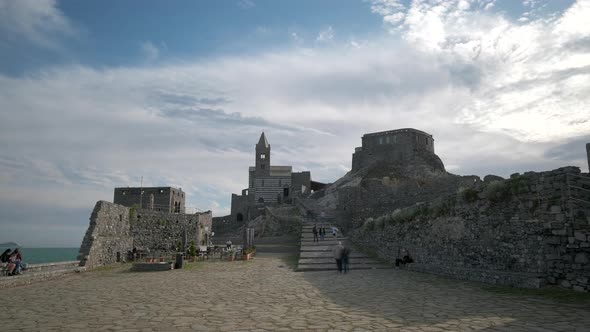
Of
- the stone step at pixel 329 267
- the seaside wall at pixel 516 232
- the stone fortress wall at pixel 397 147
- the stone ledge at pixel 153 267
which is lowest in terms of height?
the stone ledge at pixel 153 267

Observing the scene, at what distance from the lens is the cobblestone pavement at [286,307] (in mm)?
6898

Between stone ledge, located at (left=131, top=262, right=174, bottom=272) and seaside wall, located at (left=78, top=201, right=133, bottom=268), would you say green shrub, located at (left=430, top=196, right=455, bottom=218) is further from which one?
seaside wall, located at (left=78, top=201, right=133, bottom=268)

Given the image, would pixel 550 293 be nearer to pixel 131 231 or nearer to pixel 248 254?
pixel 248 254

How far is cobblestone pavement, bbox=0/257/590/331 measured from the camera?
690 centimetres

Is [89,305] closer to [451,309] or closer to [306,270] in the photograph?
[451,309]

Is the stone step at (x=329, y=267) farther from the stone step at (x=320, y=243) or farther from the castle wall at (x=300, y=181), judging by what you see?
the castle wall at (x=300, y=181)

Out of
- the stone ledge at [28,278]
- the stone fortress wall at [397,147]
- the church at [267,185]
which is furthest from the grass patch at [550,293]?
the church at [267,185]

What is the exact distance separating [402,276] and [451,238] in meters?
2.36

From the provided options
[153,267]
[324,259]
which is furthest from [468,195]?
[153,267]

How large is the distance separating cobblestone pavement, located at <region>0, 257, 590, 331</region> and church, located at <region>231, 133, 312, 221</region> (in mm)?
56078

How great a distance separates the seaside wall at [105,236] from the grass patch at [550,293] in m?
19.2

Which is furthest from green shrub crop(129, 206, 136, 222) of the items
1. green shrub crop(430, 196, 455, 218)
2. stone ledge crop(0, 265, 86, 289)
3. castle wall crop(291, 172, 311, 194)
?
castle wall crop(291, 172, 311, 194)

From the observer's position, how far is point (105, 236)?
2267 cm

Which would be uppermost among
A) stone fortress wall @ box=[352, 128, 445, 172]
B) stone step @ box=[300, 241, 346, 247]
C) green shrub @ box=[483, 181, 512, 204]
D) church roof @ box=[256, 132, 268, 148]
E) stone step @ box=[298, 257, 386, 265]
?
church roof @ box=[256, 132, 268, 148]
